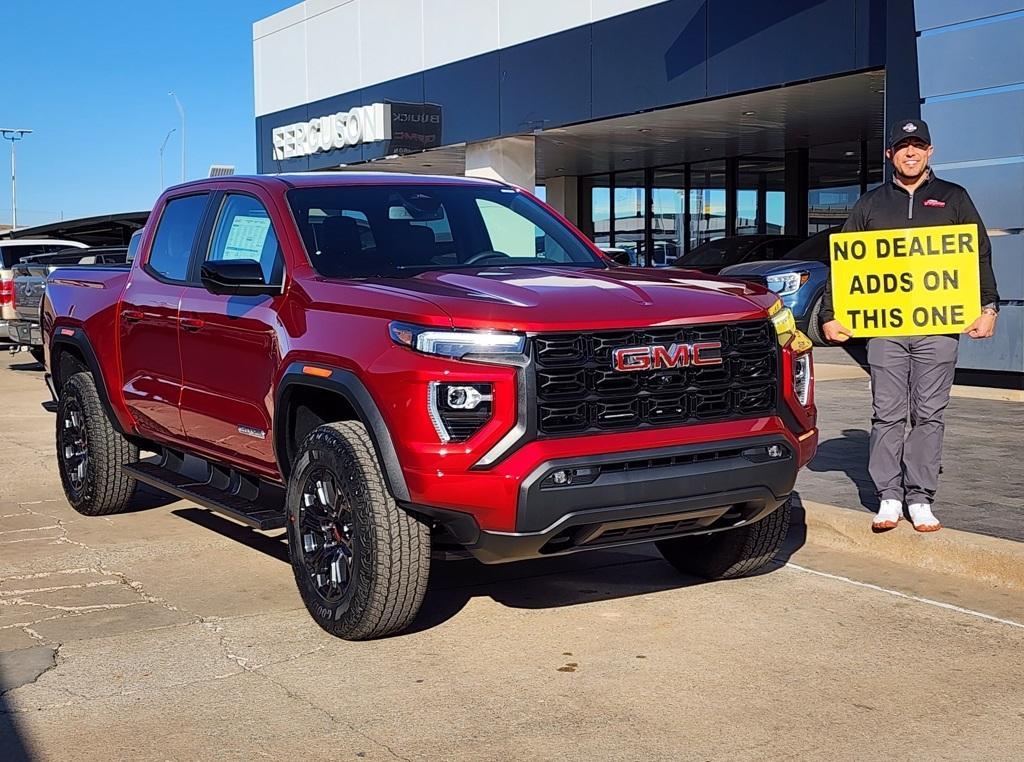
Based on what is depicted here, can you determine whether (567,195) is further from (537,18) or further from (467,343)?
(467,343)

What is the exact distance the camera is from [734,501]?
4965mm

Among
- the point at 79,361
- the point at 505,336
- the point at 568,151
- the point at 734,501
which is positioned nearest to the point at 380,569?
the point at 505,336

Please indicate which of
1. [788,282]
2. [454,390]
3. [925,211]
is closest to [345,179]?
[454,390]

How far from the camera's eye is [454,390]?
462 centimetres

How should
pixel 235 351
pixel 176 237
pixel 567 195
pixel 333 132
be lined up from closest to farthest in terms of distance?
pixel 235 351 < pixel 176 237 < pixel 333 132 < pixel 567 195

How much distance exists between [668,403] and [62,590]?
3138 mm

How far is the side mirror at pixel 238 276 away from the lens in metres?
5.52

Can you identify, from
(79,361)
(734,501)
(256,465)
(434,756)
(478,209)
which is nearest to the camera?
(434,756)

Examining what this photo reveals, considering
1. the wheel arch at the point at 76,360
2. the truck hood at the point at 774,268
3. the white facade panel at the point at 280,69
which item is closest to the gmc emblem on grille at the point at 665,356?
the wheel arch at the point at 76,360

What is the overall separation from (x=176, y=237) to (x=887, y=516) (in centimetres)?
411

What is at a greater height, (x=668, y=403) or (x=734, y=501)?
(x=668, y=403)

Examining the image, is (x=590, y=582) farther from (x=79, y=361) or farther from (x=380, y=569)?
(x=79, y=361)

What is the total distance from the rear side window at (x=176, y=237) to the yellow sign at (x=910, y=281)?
3408mm

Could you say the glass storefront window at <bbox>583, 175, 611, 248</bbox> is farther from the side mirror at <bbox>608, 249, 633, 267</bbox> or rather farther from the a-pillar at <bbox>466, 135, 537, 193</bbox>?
the side mirror at <bbox>608, 249, 633, 267</bbox>
